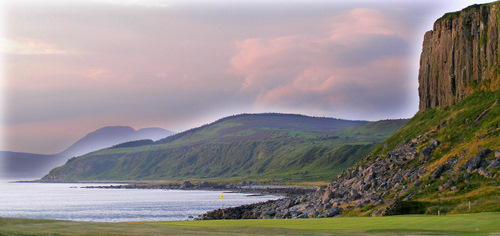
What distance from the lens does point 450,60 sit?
110 metres

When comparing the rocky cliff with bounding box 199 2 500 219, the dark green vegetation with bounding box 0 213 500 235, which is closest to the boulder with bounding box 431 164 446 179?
the rocky cliff with bounding box 199 2 500 219

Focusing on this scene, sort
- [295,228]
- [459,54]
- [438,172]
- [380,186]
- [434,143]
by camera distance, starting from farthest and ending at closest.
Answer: [459,54] → [434,143] → [380,186] → [438,172] → [295,228]

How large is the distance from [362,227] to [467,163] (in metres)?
40.2

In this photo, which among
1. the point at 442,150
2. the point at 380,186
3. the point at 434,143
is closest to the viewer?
the point at 380,186

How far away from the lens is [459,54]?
10725cm

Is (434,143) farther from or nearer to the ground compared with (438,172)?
farther from the ground

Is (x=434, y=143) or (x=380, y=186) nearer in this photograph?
(x=380, y=186)

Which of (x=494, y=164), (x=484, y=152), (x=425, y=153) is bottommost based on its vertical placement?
(x=494, y=164)

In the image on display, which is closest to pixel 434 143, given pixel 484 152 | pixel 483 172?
pixel 484 152

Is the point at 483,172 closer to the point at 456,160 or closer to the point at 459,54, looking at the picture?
the point at 456,160

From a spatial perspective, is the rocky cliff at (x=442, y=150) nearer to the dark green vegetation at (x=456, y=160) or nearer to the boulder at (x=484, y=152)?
the boulder at (x=484, y=152)

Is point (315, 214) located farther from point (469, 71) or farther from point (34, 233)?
point (34, 233)

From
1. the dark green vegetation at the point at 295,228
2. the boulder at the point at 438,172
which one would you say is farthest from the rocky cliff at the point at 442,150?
the dark green vegetation at the point at 295,228

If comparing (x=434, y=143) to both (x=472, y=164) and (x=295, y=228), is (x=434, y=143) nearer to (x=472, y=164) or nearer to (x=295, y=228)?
(x=472, y=164)
